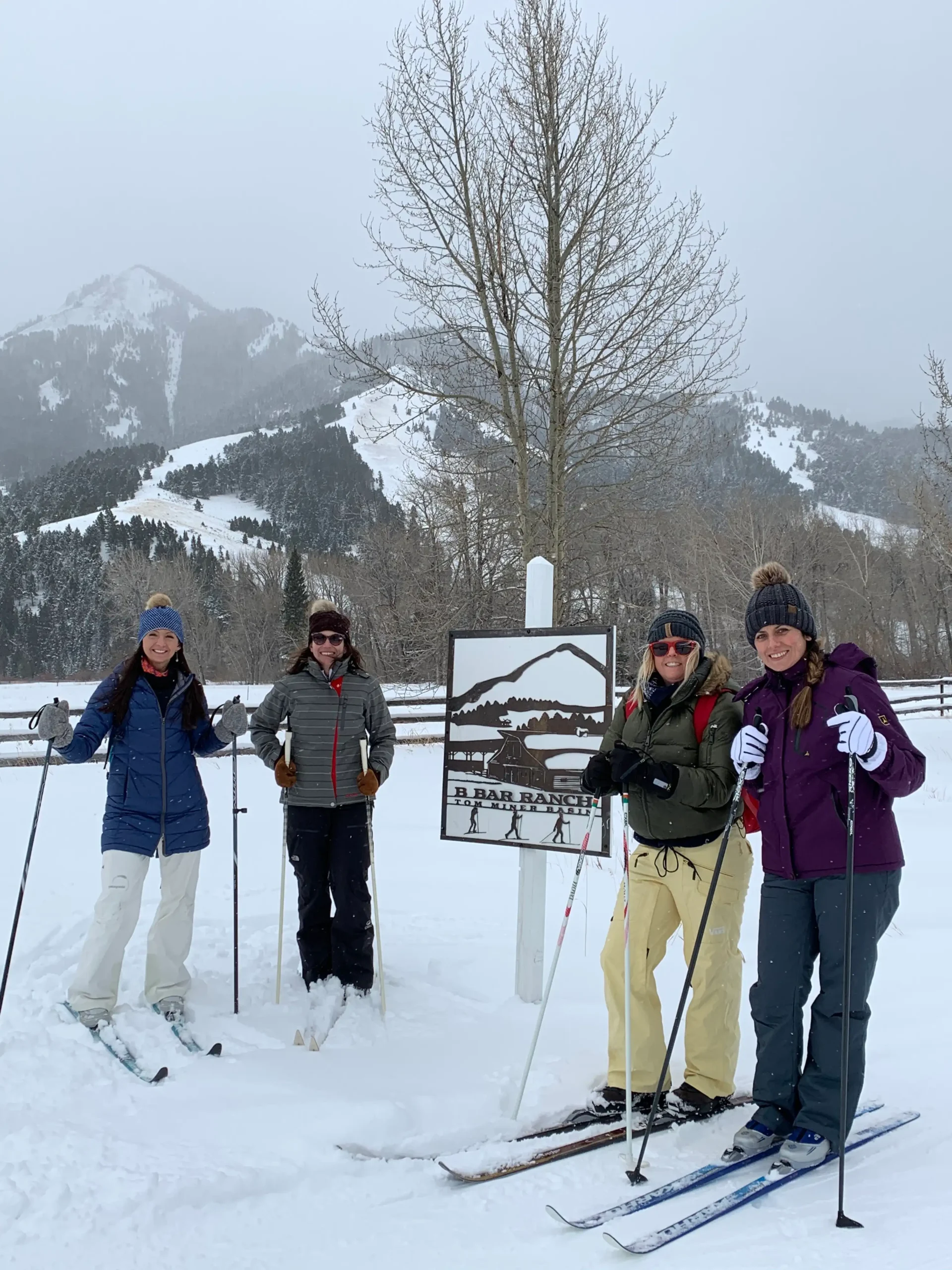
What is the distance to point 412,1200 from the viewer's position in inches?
103

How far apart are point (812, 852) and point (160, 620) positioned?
303cm

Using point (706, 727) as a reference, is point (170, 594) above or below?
above

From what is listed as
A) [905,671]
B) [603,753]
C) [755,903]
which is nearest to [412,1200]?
[603,753]

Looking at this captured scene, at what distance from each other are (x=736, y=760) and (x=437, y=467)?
858 cm

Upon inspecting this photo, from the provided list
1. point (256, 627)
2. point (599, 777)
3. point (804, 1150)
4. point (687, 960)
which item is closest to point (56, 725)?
point (599, 777)

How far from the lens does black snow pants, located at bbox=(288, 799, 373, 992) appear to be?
3.99m

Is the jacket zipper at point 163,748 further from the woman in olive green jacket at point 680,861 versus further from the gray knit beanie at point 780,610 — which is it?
the gray knit beanie at point 780,610

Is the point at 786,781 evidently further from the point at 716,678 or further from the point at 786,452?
the point at 786,452

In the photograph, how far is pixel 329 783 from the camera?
13.1 feet

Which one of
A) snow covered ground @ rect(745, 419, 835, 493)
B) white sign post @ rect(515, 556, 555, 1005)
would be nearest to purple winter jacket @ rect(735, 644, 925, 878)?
white sign post @ rect(515, 556, 555, 1005)

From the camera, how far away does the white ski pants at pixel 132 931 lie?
363 cm

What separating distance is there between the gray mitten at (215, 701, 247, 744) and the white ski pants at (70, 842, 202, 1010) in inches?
22.4

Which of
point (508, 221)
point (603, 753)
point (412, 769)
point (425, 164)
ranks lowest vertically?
point (412, 769)

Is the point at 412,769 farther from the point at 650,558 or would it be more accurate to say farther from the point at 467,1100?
the point at 467,1100
